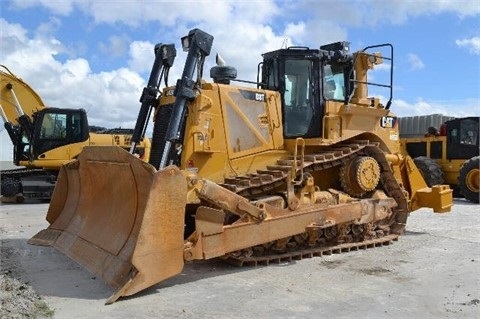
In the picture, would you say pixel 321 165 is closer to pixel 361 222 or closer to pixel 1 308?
pixel 361 222

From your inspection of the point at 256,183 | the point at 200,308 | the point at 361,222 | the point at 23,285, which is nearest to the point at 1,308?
the point at 23,285

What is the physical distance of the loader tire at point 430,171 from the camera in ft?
49.6

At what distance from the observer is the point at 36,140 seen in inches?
577

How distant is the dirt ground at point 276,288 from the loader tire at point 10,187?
6596 mm

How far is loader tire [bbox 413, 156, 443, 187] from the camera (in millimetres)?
15117

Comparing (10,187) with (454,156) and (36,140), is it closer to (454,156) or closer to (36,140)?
(36,140)

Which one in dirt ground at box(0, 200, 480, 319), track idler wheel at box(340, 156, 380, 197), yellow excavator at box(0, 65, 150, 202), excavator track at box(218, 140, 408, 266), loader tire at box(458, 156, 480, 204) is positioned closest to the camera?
dirt ground at box(0, 200, 480, 319)

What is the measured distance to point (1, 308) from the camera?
186 inches

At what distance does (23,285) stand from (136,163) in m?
1.77

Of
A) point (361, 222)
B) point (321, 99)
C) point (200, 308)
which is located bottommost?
point (200, 308)

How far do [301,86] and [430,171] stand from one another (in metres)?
8.73

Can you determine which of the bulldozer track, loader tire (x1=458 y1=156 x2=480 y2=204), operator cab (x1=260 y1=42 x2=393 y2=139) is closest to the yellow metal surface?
operator cab (x1=260 y1=42 x2=393 y2=139)

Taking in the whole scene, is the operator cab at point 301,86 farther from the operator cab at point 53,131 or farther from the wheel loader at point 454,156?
the operator cab at point 53,131

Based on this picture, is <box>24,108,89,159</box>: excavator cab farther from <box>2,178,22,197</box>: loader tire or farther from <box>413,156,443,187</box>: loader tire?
<box>413,156,443,187</box>: loader tire
